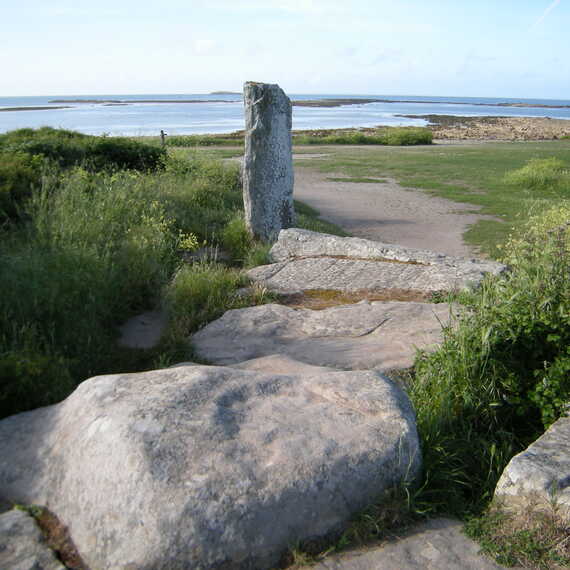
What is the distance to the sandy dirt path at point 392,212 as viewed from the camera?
35.6 ft

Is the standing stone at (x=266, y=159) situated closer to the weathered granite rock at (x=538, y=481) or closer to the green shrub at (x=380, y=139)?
the weathered granite rock at (x=538, y=481)

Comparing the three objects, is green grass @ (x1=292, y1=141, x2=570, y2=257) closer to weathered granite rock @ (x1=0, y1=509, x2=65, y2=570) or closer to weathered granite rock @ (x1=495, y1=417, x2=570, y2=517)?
weathered granite rock @ (x1=495, y1=417, x2=570, y2=517)

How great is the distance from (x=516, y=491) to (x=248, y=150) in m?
7.66

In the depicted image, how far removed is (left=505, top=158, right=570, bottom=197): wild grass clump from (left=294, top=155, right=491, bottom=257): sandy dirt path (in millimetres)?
2779

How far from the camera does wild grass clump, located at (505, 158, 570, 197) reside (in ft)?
49.9

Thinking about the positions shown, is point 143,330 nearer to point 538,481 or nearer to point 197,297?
point 197,297

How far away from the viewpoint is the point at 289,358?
4.57 metres

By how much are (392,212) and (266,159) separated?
14.7 ft

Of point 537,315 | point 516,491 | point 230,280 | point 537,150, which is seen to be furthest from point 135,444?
point 537,150

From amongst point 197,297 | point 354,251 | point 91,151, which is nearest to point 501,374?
point 197,297

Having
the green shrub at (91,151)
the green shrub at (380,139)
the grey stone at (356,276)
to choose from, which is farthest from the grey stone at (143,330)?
the green shrub at (380,139)

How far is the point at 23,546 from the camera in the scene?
2.43m

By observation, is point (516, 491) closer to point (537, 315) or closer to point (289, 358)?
point (537, 315)

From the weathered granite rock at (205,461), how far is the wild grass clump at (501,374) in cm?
61
